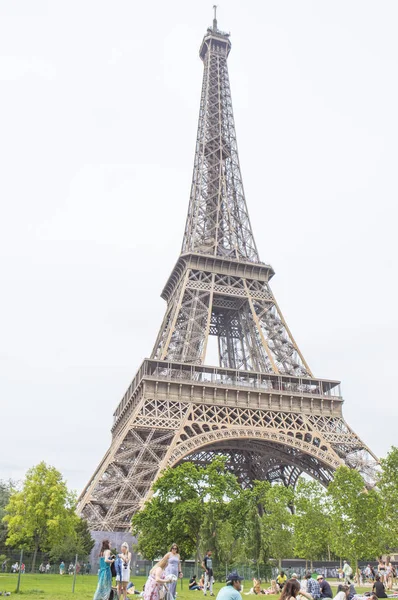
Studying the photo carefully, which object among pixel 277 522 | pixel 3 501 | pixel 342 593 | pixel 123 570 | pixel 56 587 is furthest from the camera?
pixel 3 501

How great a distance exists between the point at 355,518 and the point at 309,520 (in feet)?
36.4

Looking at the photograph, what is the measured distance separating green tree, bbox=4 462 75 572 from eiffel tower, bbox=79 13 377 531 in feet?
6.92

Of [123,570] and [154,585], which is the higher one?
[123,570]

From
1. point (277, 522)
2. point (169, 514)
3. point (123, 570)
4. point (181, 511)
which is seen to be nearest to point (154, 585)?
point (123, 570)

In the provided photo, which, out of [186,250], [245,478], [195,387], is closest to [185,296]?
[186,250]

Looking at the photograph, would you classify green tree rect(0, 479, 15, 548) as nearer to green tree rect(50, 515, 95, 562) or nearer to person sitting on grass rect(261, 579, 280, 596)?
green tree rect(50, 515, 95, 562)

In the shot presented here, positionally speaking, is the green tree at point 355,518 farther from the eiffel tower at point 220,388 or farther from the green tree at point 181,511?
the green tree at point 181,511

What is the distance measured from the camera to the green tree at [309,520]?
4366cm

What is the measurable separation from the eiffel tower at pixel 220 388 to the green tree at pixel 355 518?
11.7ft

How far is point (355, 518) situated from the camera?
34.6 metres

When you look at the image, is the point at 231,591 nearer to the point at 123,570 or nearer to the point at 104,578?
the point at 104,578

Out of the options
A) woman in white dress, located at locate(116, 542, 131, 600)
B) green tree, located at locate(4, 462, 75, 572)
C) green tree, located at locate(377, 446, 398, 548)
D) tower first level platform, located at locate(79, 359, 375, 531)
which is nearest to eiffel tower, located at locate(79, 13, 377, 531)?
tower first level platform, located at locate(79, 359, 375, 531)

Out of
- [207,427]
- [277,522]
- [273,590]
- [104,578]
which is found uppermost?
[207,427]

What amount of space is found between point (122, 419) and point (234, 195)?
2563cm
